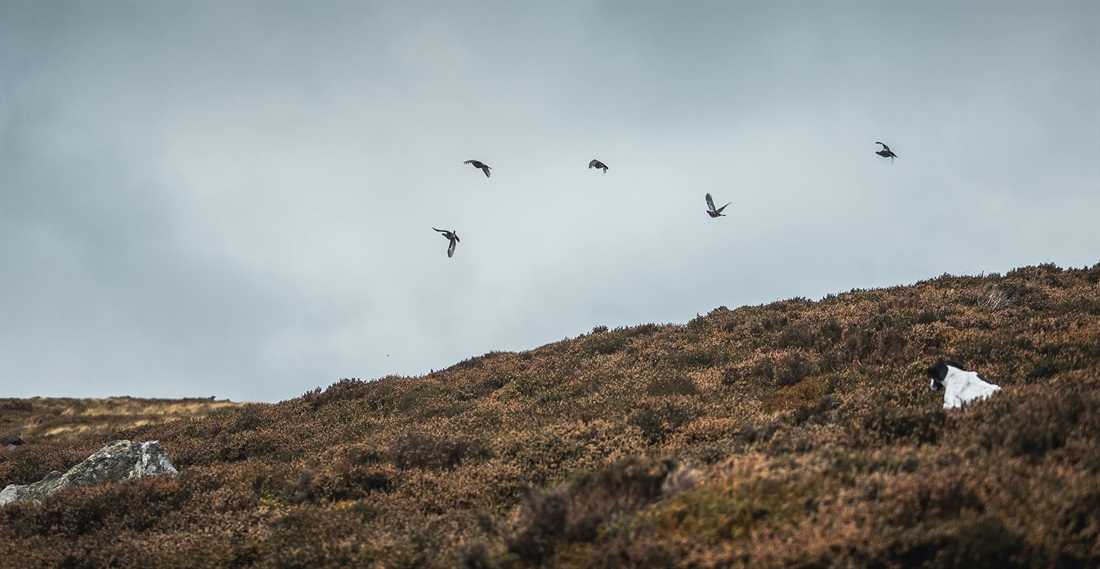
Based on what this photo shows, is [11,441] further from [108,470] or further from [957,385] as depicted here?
[957,385]

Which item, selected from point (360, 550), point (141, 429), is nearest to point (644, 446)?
point (360, 550)

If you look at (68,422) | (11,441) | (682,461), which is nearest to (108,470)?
(682,461)

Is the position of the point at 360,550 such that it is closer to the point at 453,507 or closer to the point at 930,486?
the point at 453,507

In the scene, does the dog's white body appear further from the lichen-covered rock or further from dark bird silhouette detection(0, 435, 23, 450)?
dark bird silhouette detection(0, 435, 23, 450)

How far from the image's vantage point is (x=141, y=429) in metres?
17.8

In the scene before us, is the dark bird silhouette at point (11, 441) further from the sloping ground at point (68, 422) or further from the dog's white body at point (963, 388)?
the dog's white body at point (963, 388)

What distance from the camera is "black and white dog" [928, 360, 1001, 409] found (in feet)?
24.5

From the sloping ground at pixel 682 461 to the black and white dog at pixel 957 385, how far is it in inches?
8.9

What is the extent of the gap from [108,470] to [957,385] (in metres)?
13.7

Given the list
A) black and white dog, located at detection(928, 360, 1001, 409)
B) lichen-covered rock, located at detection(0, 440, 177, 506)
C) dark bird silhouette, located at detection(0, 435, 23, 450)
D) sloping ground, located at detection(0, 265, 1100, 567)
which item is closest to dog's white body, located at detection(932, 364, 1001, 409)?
black and white dog, located at detection(928, 360, 1001, 409)

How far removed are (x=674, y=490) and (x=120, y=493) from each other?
8.64 meters

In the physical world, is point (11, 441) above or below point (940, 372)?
above

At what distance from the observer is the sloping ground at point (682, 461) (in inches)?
173

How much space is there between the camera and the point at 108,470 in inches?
447
